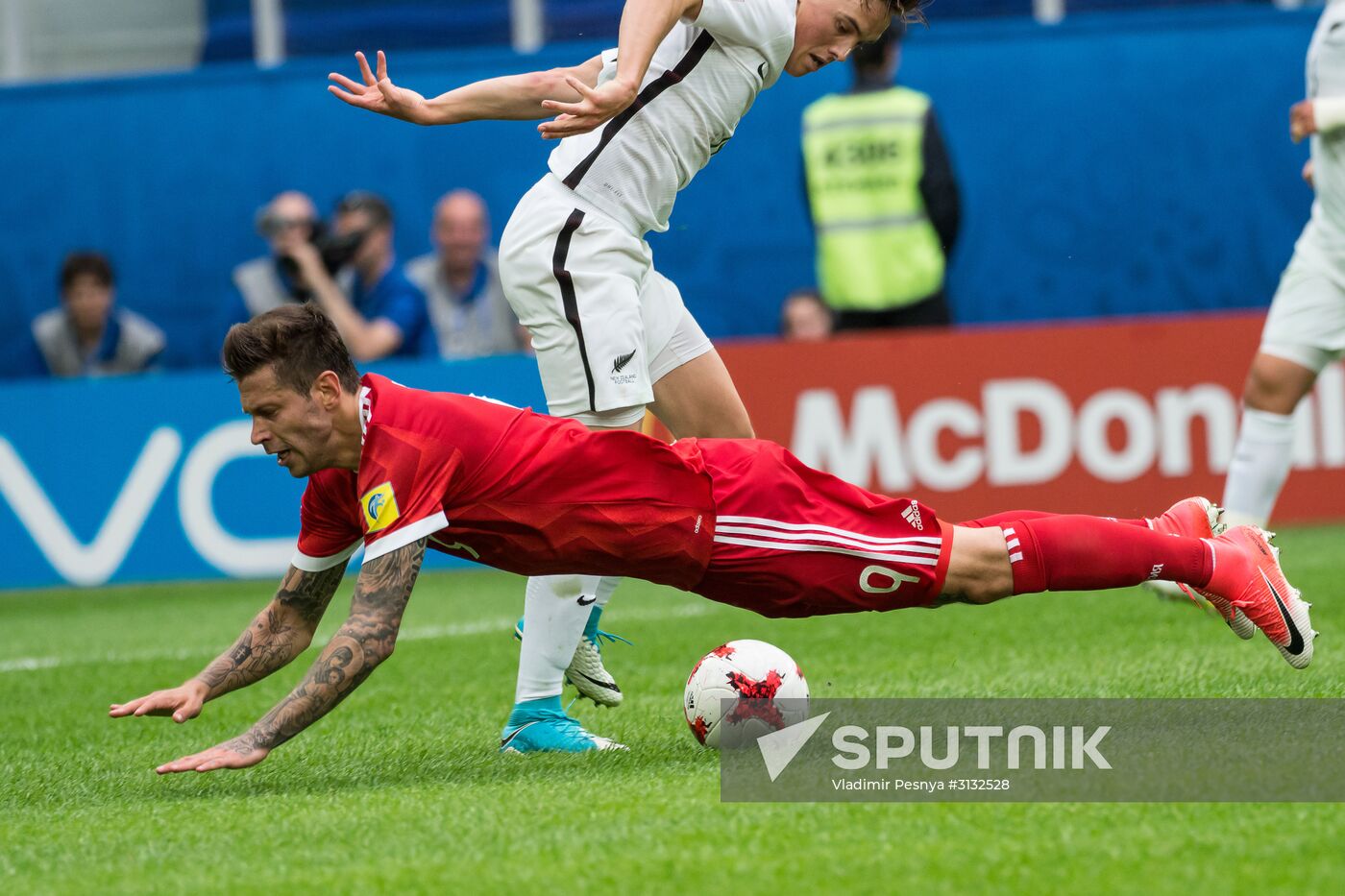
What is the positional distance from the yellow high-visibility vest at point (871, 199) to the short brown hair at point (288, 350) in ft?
20.8

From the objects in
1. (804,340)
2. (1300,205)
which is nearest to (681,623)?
(804,340)

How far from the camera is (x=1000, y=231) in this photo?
12.5 metres

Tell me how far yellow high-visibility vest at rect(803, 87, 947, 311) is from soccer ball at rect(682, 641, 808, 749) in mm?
5819

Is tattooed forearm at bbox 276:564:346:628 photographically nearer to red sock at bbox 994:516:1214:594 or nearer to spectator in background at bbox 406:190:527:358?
red sock at bbox 994:516:1214:594

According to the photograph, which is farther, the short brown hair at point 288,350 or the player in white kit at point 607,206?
the player in white kit at point 607,206

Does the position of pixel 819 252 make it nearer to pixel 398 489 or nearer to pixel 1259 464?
pixel 1259 464

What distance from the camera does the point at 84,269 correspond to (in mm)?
10914

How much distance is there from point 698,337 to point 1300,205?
850 centimetres

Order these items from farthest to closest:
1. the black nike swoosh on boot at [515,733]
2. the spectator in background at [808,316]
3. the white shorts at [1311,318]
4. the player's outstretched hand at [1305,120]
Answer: the spectator in background at [808,316] → the white shorts at [1311,318] → the player's outstretched hand at [1305,120] → the black nike swoosh on boot at [515,733]

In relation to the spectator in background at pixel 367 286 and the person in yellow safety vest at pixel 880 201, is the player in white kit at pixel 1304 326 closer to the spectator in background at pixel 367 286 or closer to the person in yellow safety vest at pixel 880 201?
the person in yellow safety vest at pixel 880 201

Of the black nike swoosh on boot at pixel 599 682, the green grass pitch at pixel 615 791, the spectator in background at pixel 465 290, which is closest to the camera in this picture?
the green grass pitch at pixel 615 791

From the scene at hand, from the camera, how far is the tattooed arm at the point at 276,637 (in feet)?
14.2

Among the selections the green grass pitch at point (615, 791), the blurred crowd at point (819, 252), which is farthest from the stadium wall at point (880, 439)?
the green grass pitch at point (615, 791)

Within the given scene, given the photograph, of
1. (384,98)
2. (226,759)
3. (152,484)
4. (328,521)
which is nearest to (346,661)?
(226,759)
